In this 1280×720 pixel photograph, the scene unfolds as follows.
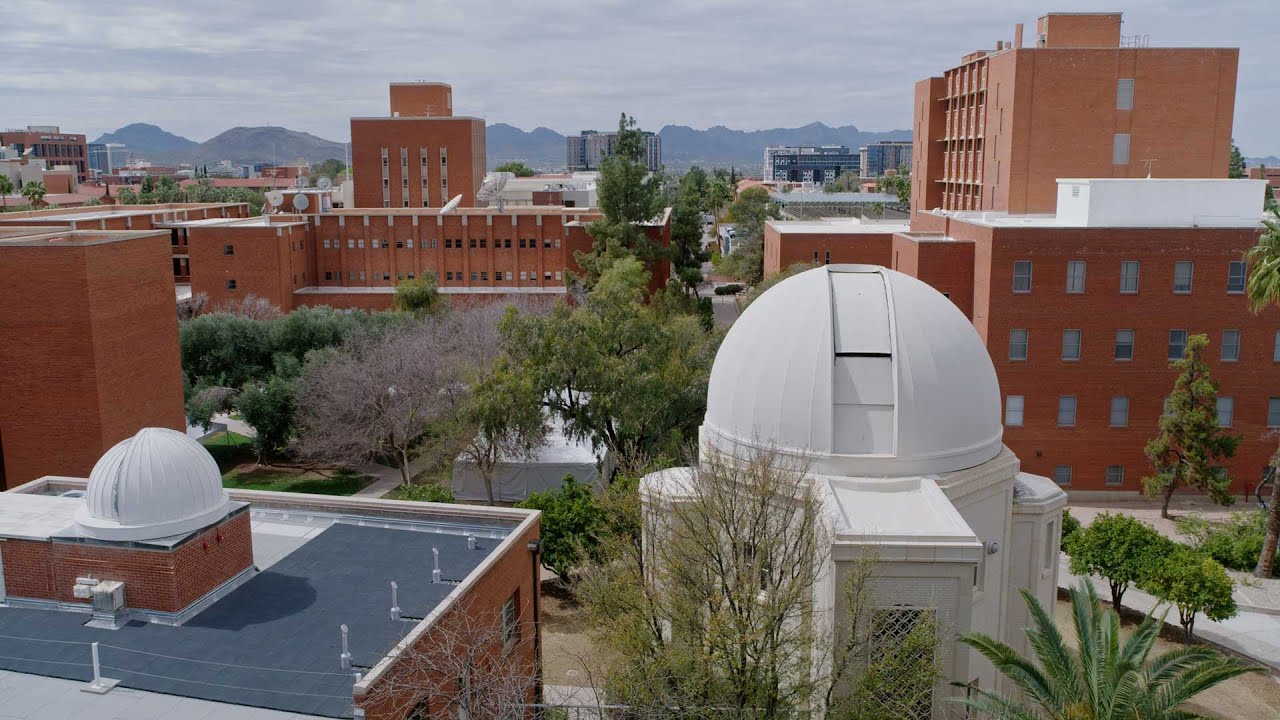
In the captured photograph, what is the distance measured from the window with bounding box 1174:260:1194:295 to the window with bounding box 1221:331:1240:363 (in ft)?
7.48

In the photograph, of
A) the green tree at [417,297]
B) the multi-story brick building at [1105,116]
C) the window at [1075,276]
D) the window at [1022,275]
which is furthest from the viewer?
the green tree at [417,297]

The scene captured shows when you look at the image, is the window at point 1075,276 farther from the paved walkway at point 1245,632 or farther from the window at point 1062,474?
the paved walkway at point 1245,632

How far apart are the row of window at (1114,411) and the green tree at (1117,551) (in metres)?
10.6

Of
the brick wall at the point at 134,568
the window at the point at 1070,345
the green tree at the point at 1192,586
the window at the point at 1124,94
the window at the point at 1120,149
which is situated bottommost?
the green tree at the point at 1192,586

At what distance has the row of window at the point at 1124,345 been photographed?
121ft

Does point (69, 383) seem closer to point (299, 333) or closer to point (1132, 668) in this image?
point (299, 333)

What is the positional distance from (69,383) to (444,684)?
74.5ft

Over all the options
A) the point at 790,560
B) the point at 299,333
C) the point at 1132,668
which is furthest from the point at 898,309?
the point at 299,333

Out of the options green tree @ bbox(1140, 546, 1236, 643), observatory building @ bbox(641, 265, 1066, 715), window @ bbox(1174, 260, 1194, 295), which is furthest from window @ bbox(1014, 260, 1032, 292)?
observatory building @ bbox(641, 265, 1066, 715)

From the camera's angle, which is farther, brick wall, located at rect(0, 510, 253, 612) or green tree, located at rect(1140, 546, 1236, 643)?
green tree, located at rect(1140, 546, 1236, 643)

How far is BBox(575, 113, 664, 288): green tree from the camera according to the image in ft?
199

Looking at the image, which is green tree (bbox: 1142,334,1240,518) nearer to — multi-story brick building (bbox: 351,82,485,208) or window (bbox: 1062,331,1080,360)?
window (bbox: 1062,331,1080,360)

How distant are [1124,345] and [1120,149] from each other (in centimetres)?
1490

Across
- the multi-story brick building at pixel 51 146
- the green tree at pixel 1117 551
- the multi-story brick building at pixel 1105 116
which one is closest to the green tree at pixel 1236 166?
the multi-story brick building at pixel 1105 116
